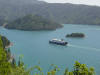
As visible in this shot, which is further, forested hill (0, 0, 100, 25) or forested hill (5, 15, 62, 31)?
forested hill (0, 0, 100, 25)

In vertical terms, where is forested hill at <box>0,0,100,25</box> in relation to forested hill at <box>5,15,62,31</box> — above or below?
above

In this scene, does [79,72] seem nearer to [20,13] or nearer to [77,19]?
[77,19]

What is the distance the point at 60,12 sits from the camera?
102 metres

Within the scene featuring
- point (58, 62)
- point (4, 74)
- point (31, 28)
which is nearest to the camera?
point (4, 74)

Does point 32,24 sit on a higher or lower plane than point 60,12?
lower

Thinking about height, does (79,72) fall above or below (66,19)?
below

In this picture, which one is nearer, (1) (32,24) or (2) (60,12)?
(1) (32,24)

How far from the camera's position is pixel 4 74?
398 cm

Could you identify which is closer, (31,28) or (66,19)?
(31,28)

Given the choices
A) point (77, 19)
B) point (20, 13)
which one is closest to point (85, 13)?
point (77, 19)

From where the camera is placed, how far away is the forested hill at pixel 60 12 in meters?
87.4

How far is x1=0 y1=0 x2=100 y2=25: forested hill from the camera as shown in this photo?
87387mm

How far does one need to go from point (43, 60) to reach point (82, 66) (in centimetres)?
1869

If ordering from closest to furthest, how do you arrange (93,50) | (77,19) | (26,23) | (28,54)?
(28,54)
(93,50)
(26,23)
(77,19)
